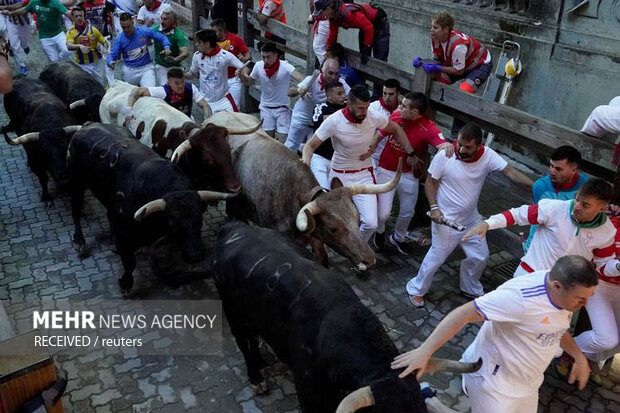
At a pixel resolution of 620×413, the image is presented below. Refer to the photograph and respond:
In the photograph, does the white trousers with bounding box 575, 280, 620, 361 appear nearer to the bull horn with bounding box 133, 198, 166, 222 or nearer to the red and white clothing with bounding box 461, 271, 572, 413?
the red and white clothing with bounding box 461, 271, 572, 413

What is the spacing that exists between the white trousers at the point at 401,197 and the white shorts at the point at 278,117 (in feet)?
10.1

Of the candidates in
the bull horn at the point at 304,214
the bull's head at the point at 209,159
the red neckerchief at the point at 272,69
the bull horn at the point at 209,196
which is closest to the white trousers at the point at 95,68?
the red neckerchief at the point at 272,69

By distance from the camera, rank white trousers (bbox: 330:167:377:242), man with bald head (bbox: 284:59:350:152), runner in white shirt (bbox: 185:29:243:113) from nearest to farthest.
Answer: white trousers (bbox: 330:167:377:242)
man with bald head (bbox: 284:59:350:152)
runner in white shirt (bbox: 185:29:243:113)

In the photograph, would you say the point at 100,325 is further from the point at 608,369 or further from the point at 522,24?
the point at 522,24

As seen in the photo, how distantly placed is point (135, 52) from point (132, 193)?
542 centimetres

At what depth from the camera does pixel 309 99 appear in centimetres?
864

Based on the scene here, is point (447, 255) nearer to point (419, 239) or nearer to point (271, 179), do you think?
point (419, 239)

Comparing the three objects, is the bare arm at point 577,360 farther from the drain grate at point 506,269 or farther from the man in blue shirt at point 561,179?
the drain grate at point 506,269

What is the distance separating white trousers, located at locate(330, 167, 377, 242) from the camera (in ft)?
22.6

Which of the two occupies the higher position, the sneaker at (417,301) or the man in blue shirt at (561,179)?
the man in blue shirt at (561,179)

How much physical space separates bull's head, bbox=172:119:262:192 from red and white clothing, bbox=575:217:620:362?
422 cm

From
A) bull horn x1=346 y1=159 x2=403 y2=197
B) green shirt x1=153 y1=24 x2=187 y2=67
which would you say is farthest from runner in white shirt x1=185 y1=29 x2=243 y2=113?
bull horn x1=346 y1=159 x2=403 y2=197

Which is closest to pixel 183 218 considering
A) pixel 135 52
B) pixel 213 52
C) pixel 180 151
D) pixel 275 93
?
pixel 180 151

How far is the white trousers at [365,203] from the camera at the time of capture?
6891 millimetres
